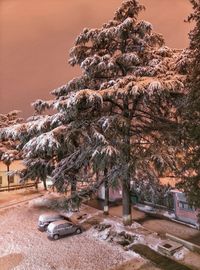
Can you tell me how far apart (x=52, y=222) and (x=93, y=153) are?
4.79m

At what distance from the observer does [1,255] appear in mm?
12336

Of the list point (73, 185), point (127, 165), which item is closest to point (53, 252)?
point (73, 185)

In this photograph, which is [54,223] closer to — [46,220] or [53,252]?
[46,220]

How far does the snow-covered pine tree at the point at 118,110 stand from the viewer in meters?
12.5

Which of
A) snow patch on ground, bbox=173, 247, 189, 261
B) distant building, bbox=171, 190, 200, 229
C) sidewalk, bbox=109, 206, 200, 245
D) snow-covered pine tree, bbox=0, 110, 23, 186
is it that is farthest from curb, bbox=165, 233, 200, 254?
snow-covered pine tree, bbox=0, 110, 23, 186

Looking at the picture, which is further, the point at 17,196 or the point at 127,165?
the point at 17,196

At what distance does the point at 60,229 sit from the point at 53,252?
1516mm

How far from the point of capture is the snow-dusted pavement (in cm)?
1134

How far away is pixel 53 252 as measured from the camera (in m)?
12.4

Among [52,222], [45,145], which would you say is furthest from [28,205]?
[45,145]

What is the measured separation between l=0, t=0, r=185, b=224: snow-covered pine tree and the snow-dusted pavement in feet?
8.14

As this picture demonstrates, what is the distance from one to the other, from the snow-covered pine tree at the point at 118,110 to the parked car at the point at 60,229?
71.8 inches

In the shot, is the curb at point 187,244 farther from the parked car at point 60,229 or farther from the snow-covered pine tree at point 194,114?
the parked car at point 60,229

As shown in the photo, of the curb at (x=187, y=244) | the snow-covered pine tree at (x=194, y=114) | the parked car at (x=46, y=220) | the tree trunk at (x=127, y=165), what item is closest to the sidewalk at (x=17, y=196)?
the parked car at (x=46, y=220)
